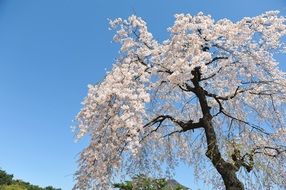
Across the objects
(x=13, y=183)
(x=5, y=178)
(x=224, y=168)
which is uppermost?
(x=5, y=178)

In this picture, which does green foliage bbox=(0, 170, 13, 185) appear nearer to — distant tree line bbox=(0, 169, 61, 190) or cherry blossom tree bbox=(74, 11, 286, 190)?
distant tree line bbox=(0, 169, 61, 190)

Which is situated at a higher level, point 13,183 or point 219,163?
point 13,183

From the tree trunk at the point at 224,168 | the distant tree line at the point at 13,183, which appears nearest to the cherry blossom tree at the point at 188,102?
the tree trunk at the point at 224,168

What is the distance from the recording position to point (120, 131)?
7773 mm

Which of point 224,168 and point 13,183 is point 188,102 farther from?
point 13,183

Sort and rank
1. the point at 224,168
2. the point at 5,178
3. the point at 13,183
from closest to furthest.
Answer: the point at 224,168, the point at 13,183, the point at 5,178

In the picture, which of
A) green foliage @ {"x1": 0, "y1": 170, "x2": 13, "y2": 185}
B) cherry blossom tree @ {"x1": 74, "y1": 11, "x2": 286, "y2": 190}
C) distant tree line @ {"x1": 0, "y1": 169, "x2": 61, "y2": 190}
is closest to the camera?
cherry blossom tree @ {"x1": 74, "y1": 11, "x2": 286, "y2": 190}

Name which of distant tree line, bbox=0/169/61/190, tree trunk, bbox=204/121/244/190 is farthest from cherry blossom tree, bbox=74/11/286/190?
distant tree line, bbox=0/169/61/190

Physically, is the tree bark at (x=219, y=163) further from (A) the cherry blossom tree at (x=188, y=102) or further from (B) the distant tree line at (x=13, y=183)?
(B) the distant tree line at (x=13, y=183)

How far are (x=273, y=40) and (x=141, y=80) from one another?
306 centimetres


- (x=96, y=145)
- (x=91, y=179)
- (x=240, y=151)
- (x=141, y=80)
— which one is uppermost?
(x=141, y=80)

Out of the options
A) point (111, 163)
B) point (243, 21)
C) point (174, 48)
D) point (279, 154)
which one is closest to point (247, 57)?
point (243, 21)

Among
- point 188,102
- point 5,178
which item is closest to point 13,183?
point 5,178

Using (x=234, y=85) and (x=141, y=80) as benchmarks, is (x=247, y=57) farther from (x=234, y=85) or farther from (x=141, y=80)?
(x=141, y=80)
